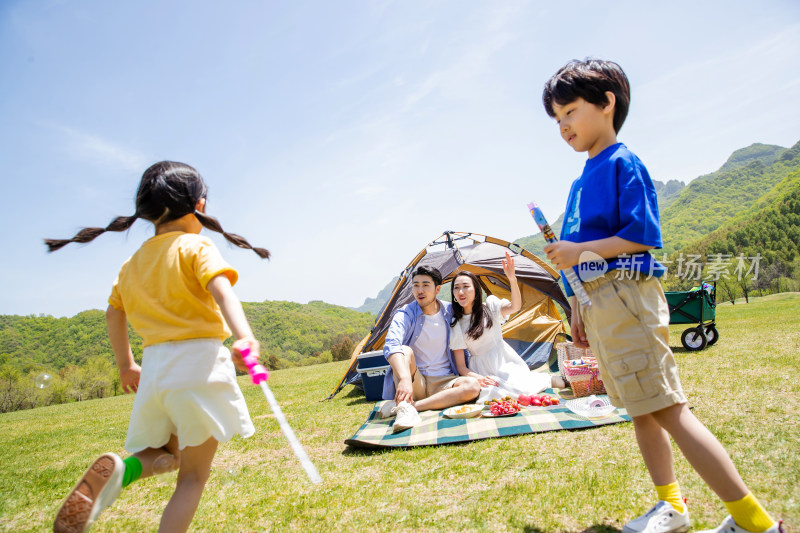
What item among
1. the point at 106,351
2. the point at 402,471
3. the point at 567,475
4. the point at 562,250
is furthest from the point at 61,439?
the point at 106,351

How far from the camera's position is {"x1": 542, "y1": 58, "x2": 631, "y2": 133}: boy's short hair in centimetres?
157

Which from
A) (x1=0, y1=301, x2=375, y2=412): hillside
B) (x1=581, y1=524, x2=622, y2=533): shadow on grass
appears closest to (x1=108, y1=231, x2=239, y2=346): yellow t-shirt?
(x1=581, y1=524, x2=622, y2=533): shadow on grass

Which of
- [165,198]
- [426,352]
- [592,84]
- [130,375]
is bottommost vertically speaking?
[426,352]

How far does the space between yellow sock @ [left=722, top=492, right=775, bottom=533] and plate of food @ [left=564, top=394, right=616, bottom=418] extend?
1.80 metres

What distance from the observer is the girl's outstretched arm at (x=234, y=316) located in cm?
129

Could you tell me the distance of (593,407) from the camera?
327 cm

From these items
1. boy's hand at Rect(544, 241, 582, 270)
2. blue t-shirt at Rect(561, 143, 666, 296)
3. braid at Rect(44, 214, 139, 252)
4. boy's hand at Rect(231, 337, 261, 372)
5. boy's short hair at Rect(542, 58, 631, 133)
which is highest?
boy's short hair at Rect(542, 58, 631, 133)

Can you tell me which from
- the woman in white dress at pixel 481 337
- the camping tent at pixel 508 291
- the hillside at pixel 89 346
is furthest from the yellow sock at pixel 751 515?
the hillside at pixel 89 346

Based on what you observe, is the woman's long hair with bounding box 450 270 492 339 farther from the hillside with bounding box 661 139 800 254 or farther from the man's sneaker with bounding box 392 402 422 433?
the hillside with bounding box 661 139 800 254

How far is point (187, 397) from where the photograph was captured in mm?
1387

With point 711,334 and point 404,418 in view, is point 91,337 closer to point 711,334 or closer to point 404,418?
point 404,418

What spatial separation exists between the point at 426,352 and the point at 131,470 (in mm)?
3152

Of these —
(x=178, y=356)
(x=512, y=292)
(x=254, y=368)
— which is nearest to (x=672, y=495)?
(x=254, y=368)

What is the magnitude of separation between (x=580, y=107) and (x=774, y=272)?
1513 inches
